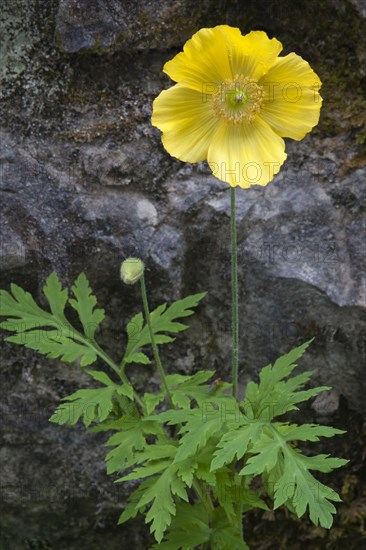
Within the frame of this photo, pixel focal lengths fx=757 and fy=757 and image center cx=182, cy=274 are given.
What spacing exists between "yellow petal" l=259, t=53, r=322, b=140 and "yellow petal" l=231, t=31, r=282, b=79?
0.04 m

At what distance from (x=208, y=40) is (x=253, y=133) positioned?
379 mm

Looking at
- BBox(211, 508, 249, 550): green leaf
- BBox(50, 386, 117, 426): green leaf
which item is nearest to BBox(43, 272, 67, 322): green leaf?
BBox(50, 386, 117, 426): green leaf

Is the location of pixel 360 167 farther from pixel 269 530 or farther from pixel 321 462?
pixel 269 530

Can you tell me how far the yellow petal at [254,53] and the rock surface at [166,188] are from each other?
642 mm

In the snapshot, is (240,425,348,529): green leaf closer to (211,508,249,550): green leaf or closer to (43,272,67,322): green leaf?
(211,508,249,550): green leaf

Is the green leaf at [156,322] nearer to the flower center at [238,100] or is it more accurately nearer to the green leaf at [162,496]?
the green leaf at [162,496]

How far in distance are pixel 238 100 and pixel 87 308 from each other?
0.97m

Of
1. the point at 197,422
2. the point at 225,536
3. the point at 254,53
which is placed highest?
the point at 254,53

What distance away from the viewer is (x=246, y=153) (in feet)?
8.06

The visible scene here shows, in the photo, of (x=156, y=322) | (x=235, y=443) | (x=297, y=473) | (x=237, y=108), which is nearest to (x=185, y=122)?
(x=237, y=108)

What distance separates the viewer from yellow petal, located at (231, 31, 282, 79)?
223 cm

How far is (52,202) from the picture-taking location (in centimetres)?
299

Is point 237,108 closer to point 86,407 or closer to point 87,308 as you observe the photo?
point 87,308

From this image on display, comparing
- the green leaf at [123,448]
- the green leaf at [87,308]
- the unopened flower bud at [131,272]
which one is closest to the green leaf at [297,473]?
the green leaf at [123,448]
